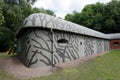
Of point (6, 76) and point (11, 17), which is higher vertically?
point (11, 17)

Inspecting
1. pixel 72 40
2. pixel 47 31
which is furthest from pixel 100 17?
pixel 47 31

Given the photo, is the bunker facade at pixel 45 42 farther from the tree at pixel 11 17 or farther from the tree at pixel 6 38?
the tree at pixel 6 38

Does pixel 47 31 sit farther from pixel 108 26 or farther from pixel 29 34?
pixel 108 26

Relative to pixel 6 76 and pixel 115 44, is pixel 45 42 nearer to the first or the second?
pixel 6 76

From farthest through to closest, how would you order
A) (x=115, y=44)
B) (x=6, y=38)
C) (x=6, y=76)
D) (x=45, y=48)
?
(x=6, y=38)
(x=115, y=44)
(x=45, y=48)
(x=6, y=76)

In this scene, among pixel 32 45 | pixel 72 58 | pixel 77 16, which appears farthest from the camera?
pixel 77 16

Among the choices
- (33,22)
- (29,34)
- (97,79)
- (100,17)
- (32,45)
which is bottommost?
(97,79)

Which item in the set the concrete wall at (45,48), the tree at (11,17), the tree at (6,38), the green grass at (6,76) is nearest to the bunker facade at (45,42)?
the concrete wall at (45,48)

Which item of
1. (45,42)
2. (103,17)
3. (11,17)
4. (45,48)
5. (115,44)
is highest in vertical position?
(103,17)

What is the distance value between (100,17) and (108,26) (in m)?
3.24

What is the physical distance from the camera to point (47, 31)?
11461 mm

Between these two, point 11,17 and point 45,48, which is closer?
point 45,48

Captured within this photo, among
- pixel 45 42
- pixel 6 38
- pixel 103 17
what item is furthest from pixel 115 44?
pixel 45 42

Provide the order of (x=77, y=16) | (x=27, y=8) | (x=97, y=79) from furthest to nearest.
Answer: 1. (x=77, y=16)
2. (x=27, y=8)
3. (x=97, y=79)
